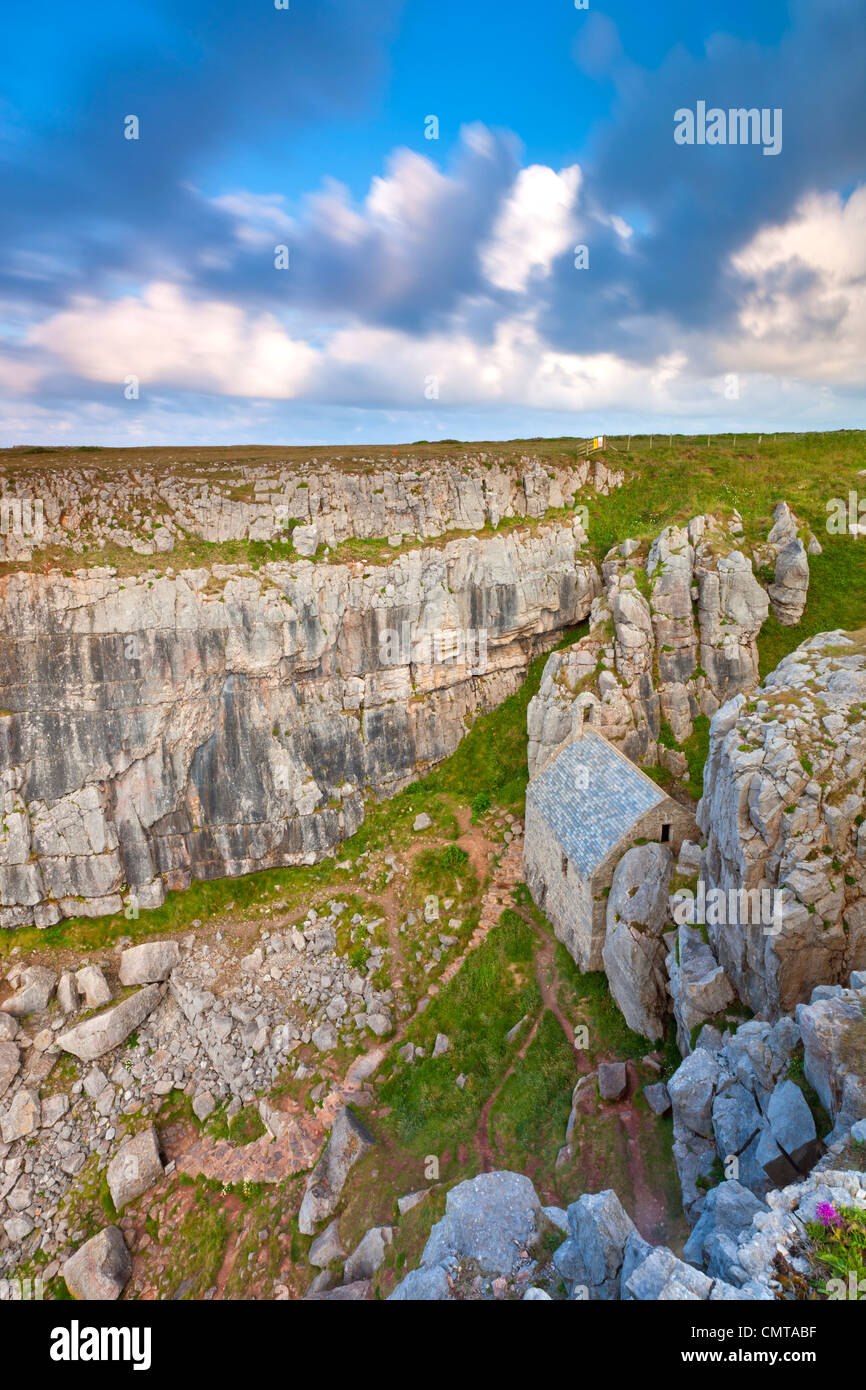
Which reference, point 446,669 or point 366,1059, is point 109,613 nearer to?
point 446,669

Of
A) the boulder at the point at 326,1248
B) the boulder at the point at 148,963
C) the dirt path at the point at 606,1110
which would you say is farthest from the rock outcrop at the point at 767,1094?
the boulder at the point at 148,963

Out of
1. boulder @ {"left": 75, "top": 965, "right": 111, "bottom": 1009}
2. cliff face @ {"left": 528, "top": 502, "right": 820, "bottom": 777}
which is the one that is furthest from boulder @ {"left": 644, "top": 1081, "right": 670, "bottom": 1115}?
boulder @ {"left": 75, "top": 965, "right": 111, "bottom": 1009}

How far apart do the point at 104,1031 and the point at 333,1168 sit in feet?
42.2

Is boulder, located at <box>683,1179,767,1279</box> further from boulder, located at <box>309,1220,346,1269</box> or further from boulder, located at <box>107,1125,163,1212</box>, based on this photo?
boulder, located at <box>107,1125,163,1212</box>

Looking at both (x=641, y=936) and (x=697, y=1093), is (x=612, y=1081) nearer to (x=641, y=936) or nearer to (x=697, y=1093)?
(x=641, y=936)

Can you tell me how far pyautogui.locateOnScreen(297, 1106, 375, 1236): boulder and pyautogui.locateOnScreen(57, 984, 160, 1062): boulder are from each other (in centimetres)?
1151

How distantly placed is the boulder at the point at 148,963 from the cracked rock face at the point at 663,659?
21464 mm

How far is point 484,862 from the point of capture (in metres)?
34.2

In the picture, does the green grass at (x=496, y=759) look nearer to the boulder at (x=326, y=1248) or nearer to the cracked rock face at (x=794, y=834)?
the cracked rock face at (x=794, y=834)

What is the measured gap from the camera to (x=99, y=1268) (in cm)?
2289

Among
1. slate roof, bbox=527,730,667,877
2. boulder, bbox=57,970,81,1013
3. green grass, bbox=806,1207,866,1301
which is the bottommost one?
boulder, bbox=57,970,81,1013

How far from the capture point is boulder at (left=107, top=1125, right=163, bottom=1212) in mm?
24984

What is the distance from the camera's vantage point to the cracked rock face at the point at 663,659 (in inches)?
1367
